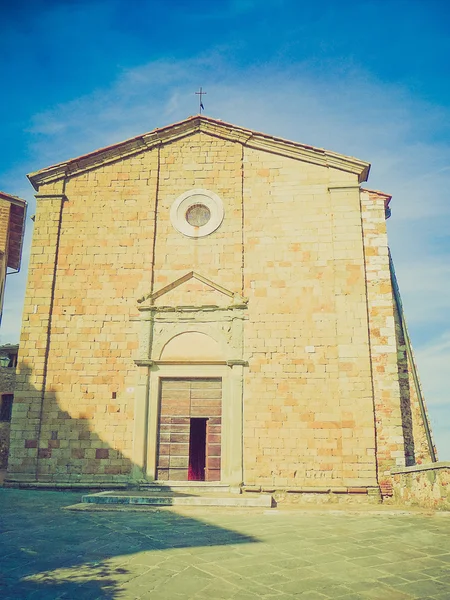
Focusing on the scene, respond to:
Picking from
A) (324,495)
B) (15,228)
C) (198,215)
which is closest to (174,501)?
(324,495)

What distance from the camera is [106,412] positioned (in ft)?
36.3

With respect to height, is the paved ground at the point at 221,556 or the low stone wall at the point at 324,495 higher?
the low stone wall at the point at 324,495

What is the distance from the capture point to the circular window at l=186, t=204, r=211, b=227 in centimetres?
1217

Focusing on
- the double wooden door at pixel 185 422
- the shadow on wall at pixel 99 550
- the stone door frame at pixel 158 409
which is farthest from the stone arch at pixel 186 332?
the shadow on wall at pixel 99 550

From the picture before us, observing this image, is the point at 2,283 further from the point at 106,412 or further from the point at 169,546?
the point at 169,546

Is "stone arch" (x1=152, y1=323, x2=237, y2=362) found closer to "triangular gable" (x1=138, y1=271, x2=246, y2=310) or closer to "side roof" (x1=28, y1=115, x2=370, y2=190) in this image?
"triangular gable" (x1=138, y1=271, x2=246, y2=310)

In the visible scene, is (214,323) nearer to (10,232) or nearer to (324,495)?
(324,495)

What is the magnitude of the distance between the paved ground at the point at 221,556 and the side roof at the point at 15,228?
1096cm

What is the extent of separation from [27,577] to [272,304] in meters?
7.75

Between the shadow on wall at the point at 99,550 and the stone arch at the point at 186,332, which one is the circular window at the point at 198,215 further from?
the shadow on wall at the point at 99,550

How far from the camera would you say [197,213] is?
40.2 ft

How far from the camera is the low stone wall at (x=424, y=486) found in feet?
25.9

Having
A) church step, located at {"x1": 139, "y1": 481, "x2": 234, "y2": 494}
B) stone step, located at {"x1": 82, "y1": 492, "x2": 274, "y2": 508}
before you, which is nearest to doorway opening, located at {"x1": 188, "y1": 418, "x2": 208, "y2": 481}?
church step, located at {"x1": 139, "y1": 481, "x2": 234, "y2": 494}

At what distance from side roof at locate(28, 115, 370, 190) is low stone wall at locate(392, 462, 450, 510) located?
21.8 ft
